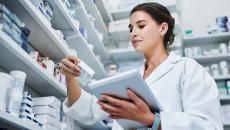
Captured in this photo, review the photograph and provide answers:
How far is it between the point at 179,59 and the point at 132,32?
0.29 meters

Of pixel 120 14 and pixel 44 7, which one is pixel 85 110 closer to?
pixel 44 7

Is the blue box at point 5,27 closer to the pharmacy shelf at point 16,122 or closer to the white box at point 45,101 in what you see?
the pharmacy shelf at point 16,122

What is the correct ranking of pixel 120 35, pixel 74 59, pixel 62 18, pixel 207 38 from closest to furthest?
pixel 74 59, pixel 62 18, pixel 207 38, pixel 120 35

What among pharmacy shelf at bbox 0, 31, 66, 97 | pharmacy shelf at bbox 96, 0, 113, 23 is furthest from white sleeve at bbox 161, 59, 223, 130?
pharmacy shelf at bbox 96, 0, 113, 23

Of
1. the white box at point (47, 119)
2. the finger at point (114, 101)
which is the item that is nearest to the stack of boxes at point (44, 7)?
the white box at point (47, 119)

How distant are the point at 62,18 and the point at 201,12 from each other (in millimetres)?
2019

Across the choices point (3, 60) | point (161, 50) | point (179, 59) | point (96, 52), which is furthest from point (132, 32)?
point (96, 52)

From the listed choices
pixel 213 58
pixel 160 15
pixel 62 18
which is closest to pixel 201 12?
pixel 213 58

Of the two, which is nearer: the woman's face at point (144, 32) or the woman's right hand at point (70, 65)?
the woman's right hand at point (70, 65)

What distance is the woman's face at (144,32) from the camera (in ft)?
4.99

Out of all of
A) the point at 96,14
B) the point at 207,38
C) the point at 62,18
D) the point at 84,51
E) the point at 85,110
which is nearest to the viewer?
the point at 85,110

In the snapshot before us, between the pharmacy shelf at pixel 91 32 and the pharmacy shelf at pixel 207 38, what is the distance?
35.5 inches

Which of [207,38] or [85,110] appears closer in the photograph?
[85,110]

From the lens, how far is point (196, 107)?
3.72 feet
